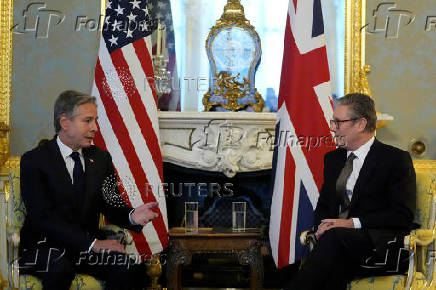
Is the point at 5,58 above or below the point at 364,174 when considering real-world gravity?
above

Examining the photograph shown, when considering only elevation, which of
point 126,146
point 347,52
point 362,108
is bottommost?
point 126,146

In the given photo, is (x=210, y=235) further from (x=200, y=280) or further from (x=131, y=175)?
(x=200, y=280)

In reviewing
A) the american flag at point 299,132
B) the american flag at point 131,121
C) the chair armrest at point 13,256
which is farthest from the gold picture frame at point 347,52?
the chair armrest at point 13,256

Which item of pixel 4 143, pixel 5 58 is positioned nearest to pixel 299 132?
pixel 4 143

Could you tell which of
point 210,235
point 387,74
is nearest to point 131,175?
point 210,235

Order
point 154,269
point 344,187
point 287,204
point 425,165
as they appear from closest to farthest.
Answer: point 344,187 → point 287,204 → point 154,269 → point 425,165

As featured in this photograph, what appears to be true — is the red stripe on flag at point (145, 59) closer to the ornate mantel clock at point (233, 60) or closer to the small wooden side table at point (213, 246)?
the ornate mantel clock at point (233, 60)

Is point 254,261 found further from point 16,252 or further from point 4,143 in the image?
point 4,143

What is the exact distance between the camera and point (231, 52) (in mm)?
5211

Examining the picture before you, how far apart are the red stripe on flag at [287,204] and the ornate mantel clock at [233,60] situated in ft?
4.09

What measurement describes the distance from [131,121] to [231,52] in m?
1.26

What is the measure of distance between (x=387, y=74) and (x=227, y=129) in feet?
4.67

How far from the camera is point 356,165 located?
3434 mm

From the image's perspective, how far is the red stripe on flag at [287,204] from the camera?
13.1 feet
